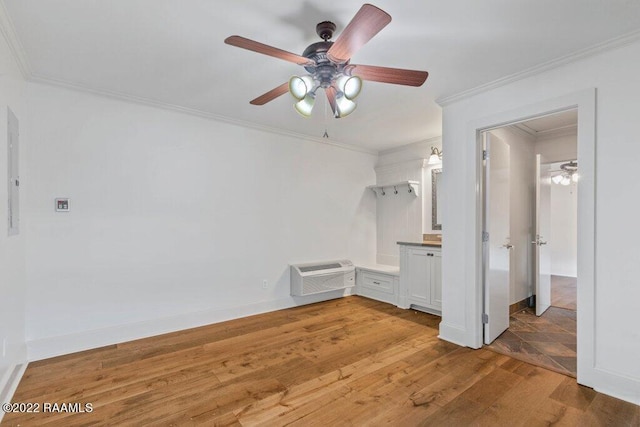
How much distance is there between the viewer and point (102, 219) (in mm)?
3008

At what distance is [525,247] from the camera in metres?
4.25

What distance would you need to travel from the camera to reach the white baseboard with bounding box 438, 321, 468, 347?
9.78ft

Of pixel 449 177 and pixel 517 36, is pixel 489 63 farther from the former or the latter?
pixel 449 177

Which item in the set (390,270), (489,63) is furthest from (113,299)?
(489,63)

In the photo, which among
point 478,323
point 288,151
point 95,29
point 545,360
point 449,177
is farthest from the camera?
point 288,151

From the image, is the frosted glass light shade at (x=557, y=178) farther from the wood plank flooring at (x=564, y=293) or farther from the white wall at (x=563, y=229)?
the wood plank flooring at (x=564, y=293)

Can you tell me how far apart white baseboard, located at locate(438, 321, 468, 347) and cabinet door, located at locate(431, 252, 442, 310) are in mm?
654

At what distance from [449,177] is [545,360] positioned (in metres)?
1.85

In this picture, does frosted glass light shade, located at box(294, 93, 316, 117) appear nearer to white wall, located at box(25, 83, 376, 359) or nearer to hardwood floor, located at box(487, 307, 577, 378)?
white wall, located at box(25, 83, 376, 359)

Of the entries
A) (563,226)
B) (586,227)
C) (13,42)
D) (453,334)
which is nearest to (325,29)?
(13,42)

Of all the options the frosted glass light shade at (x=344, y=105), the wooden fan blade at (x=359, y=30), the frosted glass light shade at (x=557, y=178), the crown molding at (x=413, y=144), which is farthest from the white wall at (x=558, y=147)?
the wooden fan blade at (x=359, y=30)

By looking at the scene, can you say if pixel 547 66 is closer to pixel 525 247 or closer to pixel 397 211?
pixel 525 247

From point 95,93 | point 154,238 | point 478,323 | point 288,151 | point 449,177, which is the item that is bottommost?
point 478,323

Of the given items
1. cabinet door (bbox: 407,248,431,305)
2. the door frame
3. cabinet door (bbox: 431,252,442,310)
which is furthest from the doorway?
cabinet door (bbox: 407,248,431,305)
